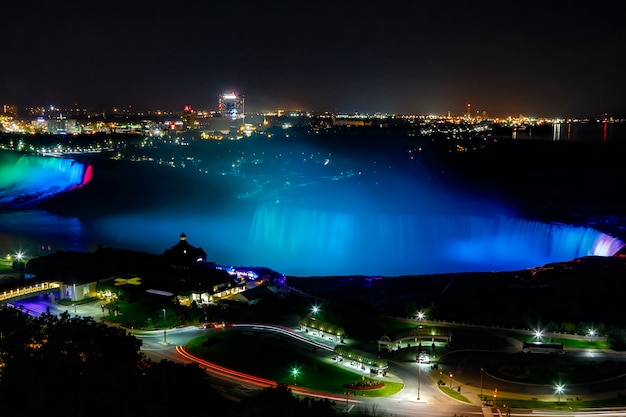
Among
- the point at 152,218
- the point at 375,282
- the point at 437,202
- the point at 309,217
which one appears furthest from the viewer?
the point at 437,202

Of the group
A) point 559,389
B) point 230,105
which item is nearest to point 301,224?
point 559,389

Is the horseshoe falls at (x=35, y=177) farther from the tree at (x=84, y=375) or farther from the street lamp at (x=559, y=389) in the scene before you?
the street lamp at (x=559, y=389)

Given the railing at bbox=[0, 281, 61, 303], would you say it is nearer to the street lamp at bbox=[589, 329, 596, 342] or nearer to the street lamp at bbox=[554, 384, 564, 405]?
the street lamp at bbox=[554, 384, 564, 405]

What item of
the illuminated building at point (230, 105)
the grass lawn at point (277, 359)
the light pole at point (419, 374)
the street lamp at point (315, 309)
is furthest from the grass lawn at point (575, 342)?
the illuminated building at point (230, 105)

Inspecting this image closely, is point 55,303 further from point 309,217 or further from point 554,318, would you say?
point 309,217

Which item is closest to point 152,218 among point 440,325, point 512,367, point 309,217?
point 309,217

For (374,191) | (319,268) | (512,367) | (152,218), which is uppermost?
(374,191)

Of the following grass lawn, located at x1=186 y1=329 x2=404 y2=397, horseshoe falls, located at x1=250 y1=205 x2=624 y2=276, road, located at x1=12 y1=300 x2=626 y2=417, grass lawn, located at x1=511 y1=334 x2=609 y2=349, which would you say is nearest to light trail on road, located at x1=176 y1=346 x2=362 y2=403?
road, located at x1=12 y1=300 x2=626 y2=417
